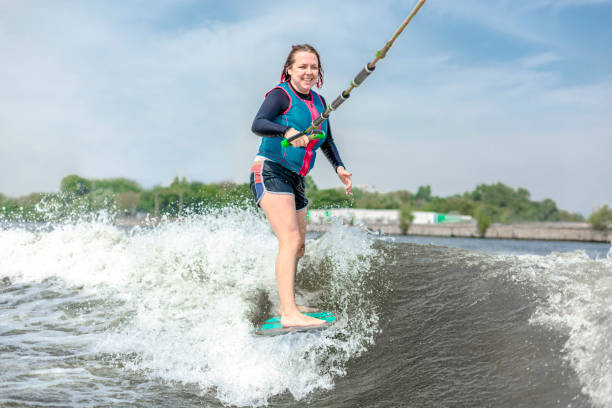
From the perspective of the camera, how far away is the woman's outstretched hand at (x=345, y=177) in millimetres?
4238

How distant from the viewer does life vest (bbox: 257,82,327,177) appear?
3877 mm

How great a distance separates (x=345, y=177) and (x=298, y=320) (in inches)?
53.5

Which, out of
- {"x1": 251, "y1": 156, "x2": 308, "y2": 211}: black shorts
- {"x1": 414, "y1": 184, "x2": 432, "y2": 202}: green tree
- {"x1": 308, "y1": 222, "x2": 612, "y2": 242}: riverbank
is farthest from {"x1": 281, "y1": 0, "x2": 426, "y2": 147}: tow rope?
{"x1": 414, "y1": 184, "x2": 432, "y2": 202}: green tree

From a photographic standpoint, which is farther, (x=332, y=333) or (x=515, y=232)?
(x=515, y=232)

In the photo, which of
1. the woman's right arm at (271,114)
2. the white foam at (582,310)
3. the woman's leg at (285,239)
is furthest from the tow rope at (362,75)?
the white foam at (582,310)

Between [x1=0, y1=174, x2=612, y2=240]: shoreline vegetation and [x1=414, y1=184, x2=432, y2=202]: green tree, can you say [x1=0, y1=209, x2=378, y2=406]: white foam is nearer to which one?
[x1=0, y1=174, x2=612, y2=240]: shoreline vegetation

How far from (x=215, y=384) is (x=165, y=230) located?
420cm

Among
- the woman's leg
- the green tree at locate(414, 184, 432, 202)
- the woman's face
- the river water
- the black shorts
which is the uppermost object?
the green tree at locate(414, 184, 432, 202)

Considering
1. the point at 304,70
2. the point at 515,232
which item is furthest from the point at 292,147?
the point at 515,232

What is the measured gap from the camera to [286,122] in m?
3.86

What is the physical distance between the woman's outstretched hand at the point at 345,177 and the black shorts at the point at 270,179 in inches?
18.3

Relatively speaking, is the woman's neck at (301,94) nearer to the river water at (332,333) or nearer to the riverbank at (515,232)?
the river water at (332,333)

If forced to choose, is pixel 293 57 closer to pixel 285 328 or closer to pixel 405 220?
pixel 285 328

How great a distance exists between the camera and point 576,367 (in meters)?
2.77
